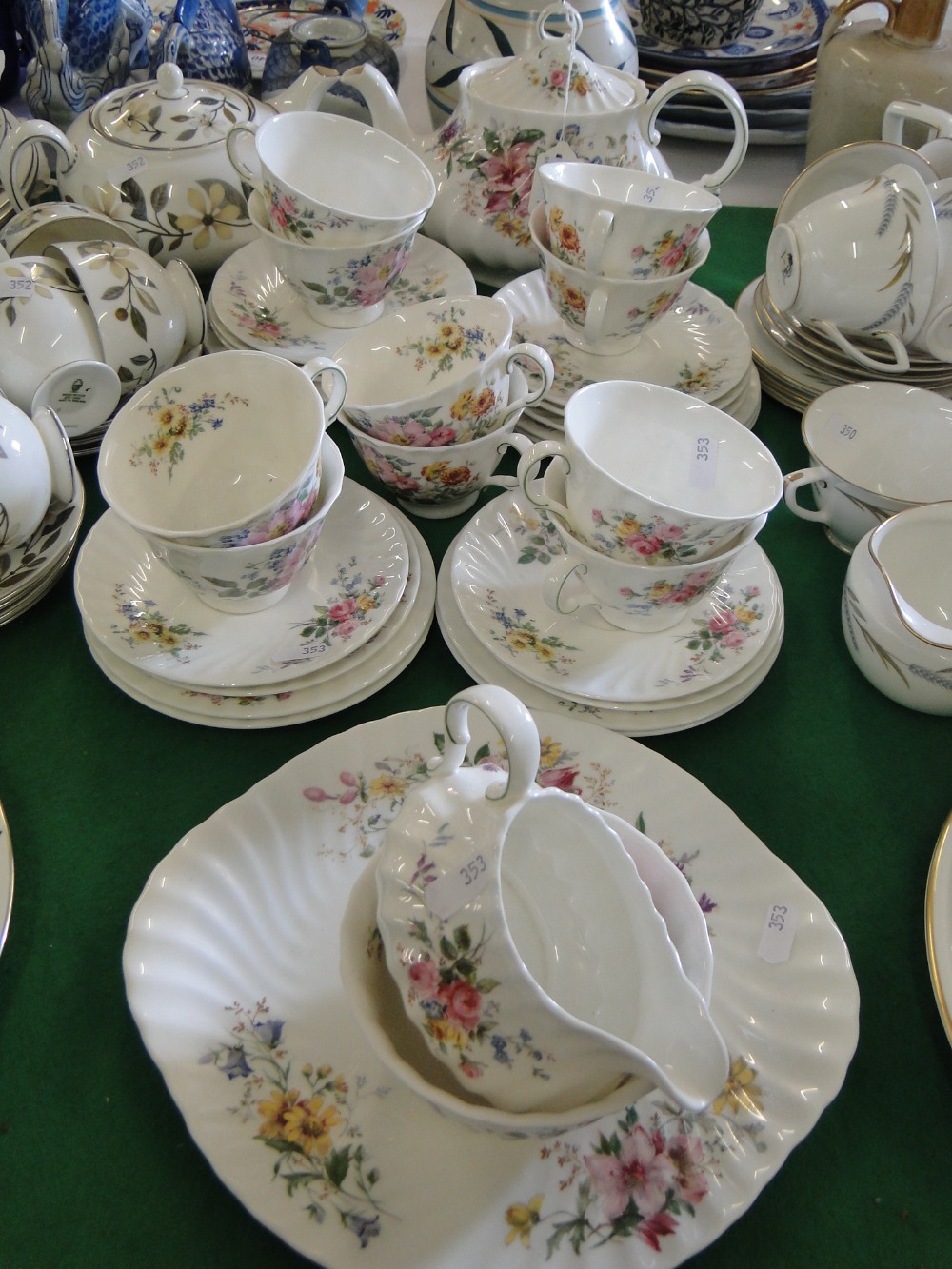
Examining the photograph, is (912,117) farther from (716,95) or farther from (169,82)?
(169,82)

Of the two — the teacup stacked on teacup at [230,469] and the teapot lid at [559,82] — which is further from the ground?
A: the teapot lid at [559,82]

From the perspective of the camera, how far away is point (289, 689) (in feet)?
2.29

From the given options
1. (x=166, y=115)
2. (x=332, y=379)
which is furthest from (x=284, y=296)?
(x=332, y=379)

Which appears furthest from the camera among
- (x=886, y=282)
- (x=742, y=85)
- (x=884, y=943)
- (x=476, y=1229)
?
(x=742, y=85)

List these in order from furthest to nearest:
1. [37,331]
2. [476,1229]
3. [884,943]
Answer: [37,331] < [884,943] < [476,1229]

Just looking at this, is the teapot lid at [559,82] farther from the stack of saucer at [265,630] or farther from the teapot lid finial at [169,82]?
the stack of saucer at [265,630]

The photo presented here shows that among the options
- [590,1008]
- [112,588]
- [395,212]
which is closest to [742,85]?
[395,212]

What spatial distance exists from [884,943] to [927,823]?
0.11 meters

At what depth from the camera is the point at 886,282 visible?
37.8 inches

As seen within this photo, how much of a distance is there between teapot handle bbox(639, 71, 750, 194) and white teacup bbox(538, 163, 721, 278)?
0.06 metres

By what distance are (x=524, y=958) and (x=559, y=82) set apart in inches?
35.0

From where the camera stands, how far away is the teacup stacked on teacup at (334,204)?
0.94m

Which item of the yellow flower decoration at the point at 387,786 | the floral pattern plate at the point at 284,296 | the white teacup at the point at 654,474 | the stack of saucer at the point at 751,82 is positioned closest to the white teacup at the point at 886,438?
the white teacup at the point at 654,474

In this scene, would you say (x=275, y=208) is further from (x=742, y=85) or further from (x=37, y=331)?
(x=742, y=85)
